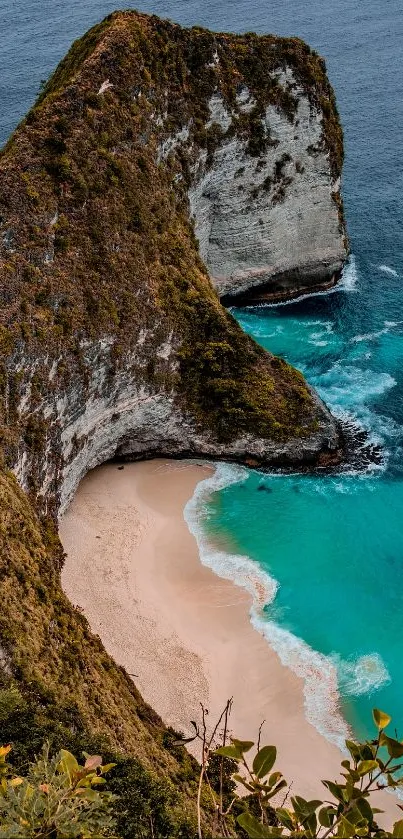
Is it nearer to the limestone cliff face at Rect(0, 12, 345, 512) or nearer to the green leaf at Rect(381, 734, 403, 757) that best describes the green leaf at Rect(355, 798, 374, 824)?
the green leaf at Rect(381, 734, 403, 757)

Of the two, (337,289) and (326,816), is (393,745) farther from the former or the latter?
(337,289)

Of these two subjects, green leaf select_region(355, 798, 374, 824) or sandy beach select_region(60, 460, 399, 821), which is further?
sandy beach select_region(60, 460, 399, 821)

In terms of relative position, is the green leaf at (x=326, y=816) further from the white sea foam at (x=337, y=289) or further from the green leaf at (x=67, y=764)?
the white sea foam at (x=337, y=289)

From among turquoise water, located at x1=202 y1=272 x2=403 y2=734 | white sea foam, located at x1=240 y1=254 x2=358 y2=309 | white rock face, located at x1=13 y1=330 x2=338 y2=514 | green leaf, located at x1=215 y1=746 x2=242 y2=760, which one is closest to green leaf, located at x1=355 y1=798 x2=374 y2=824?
green leaf, located at x1=215 y1=746 x2=242 y2=760

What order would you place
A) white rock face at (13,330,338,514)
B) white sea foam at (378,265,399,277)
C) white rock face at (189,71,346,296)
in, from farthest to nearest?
1. white sea foam at (378,265,399,277)
2. white rock face at (189,71,346,296)
3. white rock face at (13,330,338,514)

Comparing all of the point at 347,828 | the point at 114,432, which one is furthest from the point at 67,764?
the point at 114,432

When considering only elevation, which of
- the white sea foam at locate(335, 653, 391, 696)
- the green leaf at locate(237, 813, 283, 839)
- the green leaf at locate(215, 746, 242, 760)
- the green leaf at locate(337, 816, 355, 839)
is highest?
the green leaf at locate(215, 746, 242, 760)

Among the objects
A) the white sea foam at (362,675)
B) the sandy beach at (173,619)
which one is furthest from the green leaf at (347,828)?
the white sea foam at (362,675)
